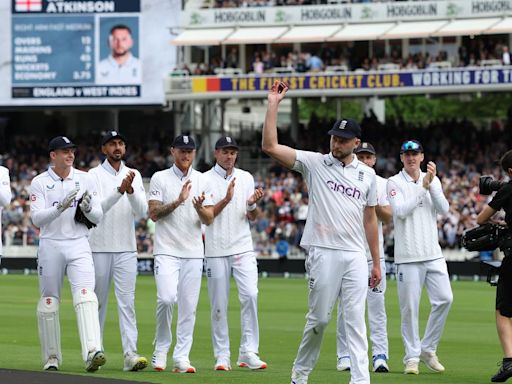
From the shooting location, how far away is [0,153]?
5194 centimetres

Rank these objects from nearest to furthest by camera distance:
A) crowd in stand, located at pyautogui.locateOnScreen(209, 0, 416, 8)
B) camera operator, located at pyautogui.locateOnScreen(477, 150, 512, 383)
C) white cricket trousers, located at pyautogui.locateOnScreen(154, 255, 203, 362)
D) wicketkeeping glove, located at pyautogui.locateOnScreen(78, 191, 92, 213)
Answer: camera operator, located at pyautogui.locateOnScreen(477, 150, 512, 383) < wicketkeeping glove, located at pyautogui.locateOnScreen(78, 191, 92, 213) < white cricket trousers, located at pyautogui.locateOnScreen(154, 255, 203, 362) < crowd in stand, located at pyautogui.locateOnScreen(209, 0, 416, 8)

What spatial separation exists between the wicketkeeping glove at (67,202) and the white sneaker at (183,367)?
2.03 m

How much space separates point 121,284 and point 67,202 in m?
1.35

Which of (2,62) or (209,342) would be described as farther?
(2,62)

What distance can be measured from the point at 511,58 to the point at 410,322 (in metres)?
33.0

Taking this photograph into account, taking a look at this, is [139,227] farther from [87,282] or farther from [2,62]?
[87,282]

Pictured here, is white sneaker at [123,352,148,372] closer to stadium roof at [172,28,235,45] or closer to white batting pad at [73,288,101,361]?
white batting pad at [73,288,101,361]

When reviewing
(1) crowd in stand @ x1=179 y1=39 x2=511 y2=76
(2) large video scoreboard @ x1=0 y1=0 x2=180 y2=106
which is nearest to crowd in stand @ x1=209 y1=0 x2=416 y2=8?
(1) crowd in stand @ x1=179 y1=39 x2=511 y2=76

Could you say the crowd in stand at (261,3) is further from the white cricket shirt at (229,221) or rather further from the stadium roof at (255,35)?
the white cricket shirt at (229,221)

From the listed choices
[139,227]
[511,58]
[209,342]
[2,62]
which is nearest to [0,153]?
[2,62]

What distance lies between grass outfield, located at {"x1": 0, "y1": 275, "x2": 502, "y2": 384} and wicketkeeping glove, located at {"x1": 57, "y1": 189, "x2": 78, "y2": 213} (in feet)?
5.36

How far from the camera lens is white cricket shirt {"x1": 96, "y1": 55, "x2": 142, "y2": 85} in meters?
46.1

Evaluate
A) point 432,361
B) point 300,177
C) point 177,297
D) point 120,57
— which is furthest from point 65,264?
point 120,57

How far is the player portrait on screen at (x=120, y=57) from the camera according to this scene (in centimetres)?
4591
